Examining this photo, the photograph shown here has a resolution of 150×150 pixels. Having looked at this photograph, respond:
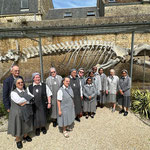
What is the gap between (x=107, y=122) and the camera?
3.64 metres

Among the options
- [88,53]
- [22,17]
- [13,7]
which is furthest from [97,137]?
[13,7]

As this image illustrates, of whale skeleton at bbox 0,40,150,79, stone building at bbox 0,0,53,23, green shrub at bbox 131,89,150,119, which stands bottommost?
green shrub at bbox 131,89,150,119

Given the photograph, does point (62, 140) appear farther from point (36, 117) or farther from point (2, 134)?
point (2, 134)

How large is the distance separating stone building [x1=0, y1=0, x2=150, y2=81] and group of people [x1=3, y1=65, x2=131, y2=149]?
1.64 m

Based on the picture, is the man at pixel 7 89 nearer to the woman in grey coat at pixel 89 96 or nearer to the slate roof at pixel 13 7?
the woman in grey coat at pixel 89 96

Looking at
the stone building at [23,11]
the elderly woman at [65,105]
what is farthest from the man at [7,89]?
the stone building at [23,11]

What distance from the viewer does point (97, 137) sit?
3004 millimetres

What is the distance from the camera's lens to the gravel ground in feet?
8.89

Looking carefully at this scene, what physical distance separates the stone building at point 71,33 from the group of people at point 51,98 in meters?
1.64

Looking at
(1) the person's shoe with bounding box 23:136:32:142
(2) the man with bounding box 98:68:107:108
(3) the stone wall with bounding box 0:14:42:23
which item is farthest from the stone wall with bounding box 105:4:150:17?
(1) the person's shoe with bounding box 23:136:32:142

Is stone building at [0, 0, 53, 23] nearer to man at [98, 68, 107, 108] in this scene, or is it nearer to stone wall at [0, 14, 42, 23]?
stone wall at [0, 14, 42, 23]

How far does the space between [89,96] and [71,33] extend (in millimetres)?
5749

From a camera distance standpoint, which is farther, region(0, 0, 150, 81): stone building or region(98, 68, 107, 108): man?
region(98, 68, 107, 108): man

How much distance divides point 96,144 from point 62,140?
2.83 feet
